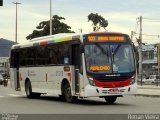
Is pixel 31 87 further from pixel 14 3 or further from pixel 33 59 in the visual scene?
pixel 14 3

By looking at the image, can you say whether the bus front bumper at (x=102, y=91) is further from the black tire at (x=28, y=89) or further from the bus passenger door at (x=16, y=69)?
the bus passenger door at (x=16, y=69)

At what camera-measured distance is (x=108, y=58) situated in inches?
890

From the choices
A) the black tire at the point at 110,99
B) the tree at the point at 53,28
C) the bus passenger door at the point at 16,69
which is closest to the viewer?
the black tire at the point at 110,99

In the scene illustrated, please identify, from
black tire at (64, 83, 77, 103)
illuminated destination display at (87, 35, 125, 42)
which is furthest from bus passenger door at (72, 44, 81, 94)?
black tire at (64, 83, 77, 103)

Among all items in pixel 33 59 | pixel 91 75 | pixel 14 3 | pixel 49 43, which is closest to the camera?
pixel 91 75

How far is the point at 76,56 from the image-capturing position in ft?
76.2

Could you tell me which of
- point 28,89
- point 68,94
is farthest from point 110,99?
point 28,89

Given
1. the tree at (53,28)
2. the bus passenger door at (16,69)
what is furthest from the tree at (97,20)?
the bus passenger door at (16,69)

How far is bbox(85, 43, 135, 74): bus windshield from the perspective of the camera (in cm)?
2245

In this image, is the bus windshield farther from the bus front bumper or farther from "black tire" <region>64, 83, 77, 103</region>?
"black tire" <region>64, 83, 77, 103</region>

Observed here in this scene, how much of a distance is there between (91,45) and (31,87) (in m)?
7.58

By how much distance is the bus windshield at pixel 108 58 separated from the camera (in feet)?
73.7

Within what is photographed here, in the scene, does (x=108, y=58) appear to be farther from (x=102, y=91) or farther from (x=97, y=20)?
(x=97, y=20)

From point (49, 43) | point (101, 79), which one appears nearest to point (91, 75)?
point (101, 79)
